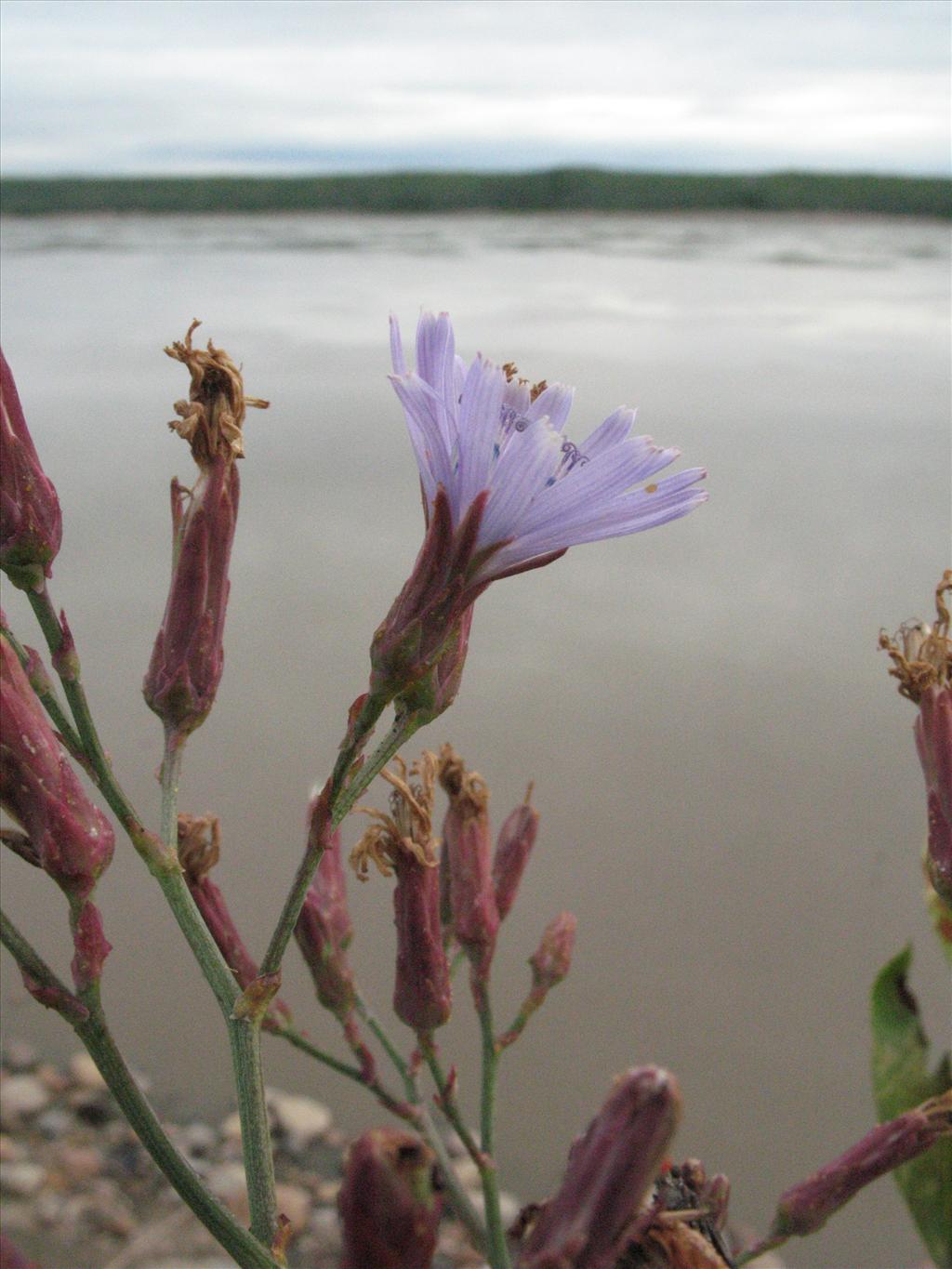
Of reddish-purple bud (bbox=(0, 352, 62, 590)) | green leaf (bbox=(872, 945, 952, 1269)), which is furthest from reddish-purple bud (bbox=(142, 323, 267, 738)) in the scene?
green leaf (bbox=(872, 945, 952, 1269))

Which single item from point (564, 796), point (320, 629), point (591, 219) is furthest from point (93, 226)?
point (564, 796)

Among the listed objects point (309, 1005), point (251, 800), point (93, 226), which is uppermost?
point (93, 226)

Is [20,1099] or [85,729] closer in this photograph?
[85,729]

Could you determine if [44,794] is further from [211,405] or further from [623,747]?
[623,747]

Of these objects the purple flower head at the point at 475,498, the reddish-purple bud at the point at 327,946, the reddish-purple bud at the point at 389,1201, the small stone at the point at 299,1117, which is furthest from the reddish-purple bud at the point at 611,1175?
the small stone at the point at 299,1117

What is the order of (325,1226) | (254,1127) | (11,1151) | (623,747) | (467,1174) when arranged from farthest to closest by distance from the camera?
(623,747), (467,1174), (11,1151), (325,1226), (254,1127)

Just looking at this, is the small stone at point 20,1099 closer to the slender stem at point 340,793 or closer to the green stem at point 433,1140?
the green stem at point 433,1140

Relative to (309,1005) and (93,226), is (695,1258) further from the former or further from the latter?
(93,226)

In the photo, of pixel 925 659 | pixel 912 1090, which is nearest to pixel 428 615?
pixel 925 659
